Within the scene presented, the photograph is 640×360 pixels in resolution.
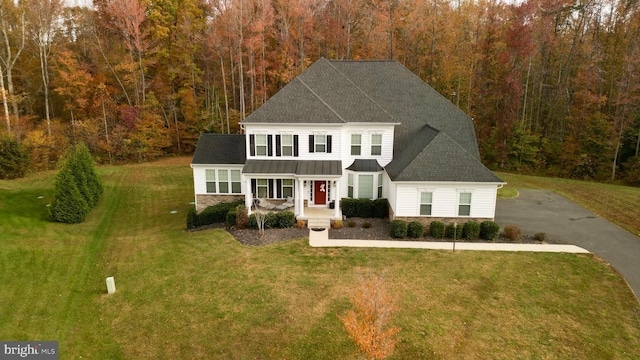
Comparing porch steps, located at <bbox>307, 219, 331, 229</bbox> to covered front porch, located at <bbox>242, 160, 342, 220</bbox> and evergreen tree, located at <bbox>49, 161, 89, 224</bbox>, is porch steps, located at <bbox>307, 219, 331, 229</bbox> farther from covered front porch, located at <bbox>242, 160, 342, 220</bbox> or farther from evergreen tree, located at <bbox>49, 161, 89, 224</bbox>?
evergreen tree, located at <bbox>49, 161, 89, 224</bbox>

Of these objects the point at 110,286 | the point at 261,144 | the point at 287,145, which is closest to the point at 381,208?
the point at 287,145

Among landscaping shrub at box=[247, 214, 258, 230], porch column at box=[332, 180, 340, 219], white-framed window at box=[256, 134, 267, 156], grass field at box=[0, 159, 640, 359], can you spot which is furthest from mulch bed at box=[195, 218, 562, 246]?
white-framed window at box=[256, 134, 267, 156]

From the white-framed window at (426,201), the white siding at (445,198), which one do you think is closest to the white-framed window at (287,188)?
the white siding at (445,198)

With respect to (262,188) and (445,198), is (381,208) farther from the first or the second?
(262,188)

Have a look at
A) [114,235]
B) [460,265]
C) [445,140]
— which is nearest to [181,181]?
[114,235]

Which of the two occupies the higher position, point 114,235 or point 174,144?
point 174,144

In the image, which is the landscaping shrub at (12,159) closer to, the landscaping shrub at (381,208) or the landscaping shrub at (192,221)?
the landscaping shrub at (192,221)

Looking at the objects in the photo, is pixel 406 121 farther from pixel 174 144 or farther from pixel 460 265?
pixel 174 144
